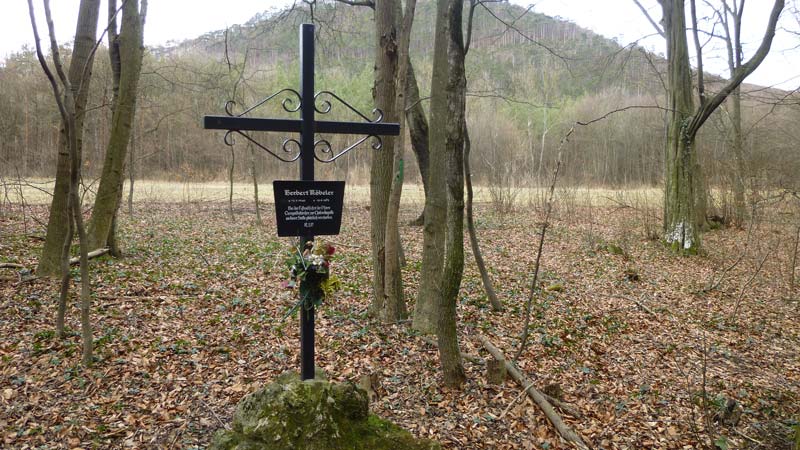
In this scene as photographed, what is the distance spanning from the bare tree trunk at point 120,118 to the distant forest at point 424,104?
2.56m

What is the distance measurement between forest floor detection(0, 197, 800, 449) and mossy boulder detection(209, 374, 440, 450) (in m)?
1.29

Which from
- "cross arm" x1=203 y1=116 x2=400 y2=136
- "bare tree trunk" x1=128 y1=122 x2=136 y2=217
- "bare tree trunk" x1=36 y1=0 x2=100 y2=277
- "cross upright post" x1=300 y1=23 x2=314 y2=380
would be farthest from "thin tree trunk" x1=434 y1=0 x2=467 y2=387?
"bare tree trunk" x1=128 y1=122 x2=136 y2=217

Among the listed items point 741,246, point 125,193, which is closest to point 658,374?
point 741,246

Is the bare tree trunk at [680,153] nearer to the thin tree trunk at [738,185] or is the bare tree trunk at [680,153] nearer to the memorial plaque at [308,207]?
the thin tree trunk at [738,185]

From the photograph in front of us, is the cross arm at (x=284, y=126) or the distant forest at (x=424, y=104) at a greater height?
the distant forest at (x=424, y=104)

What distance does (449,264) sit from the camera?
14.9 feet

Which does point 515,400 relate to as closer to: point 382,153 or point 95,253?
point 382,153

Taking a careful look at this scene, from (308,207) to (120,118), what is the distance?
5944mm

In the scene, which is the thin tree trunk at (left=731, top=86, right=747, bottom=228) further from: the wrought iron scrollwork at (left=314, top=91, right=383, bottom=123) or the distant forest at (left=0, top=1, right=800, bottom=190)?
the wrought iron scrollwork at (left=314, top=91, right=383, bottom=123)

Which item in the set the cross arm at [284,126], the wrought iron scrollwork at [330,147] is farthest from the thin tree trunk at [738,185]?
the cross arm at [284,126]

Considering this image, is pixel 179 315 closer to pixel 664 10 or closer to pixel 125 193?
pixel 664 10

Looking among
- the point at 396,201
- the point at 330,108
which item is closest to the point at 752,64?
the point at 396,201

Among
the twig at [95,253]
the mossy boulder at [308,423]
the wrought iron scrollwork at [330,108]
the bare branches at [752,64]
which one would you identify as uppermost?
the bare branches at [752,64]

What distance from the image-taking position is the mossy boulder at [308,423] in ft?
8.98
